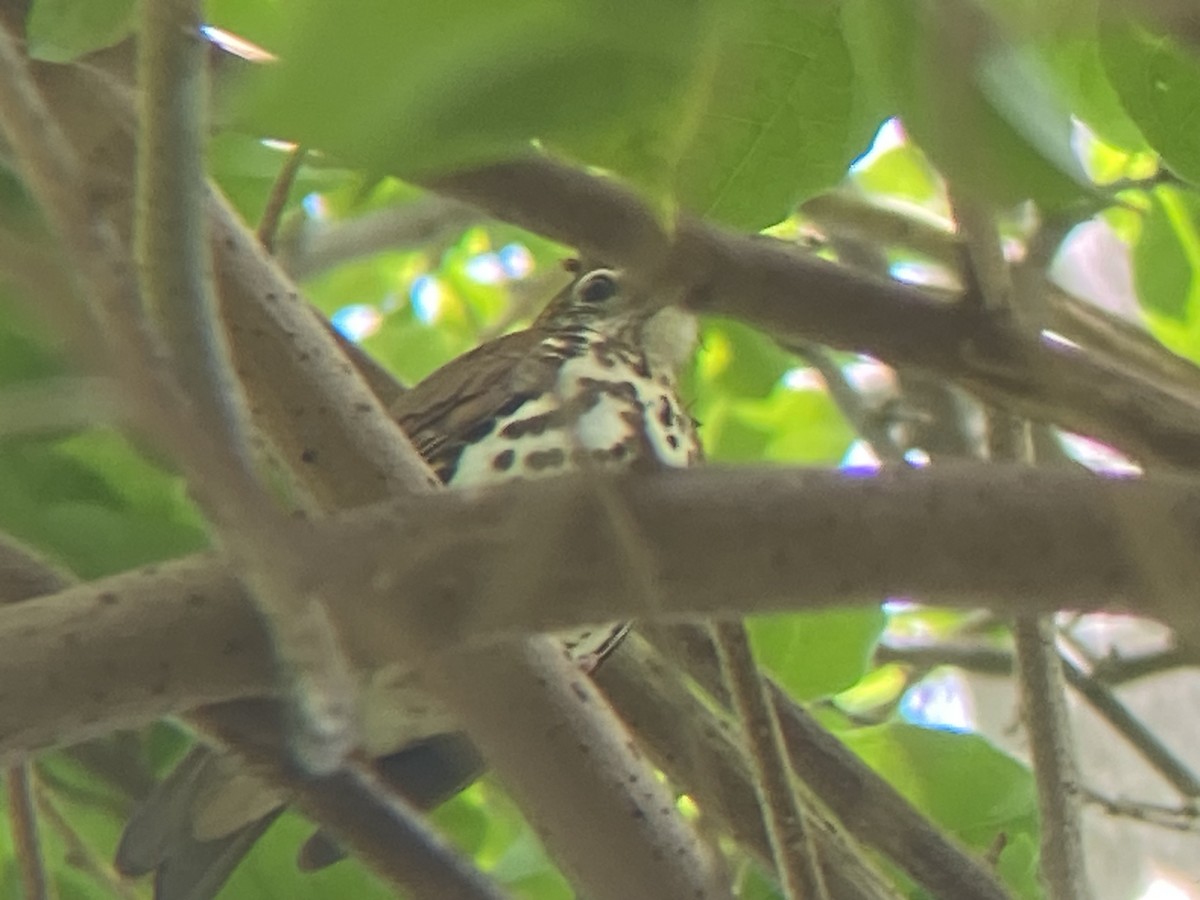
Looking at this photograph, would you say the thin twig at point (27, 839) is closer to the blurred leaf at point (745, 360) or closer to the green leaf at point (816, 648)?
the green leaf at point (816, 648)

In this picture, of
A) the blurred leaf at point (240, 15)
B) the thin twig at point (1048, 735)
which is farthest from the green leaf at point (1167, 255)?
the blurred leaf at point (240, 15)

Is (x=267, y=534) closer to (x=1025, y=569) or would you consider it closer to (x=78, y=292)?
(x=78, y=292)

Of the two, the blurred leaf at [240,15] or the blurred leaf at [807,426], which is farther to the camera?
the blurred leaf at [807,426]

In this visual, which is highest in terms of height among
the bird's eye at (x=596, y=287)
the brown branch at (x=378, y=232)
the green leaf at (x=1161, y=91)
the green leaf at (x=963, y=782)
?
the brown branch at (x=378, y=232)

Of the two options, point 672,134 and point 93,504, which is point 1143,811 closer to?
point 93,504

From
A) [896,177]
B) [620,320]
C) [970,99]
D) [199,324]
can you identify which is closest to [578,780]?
[199,324]

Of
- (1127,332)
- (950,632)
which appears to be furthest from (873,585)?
(950,632)

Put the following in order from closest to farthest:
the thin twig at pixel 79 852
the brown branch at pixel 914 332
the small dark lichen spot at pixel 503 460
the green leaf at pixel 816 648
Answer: the brown branch at pixel 914 332
the thin twig at pixel 79 852
the green leaf at pixel 816 648
the small dark lichen spot at pixel 503 460
